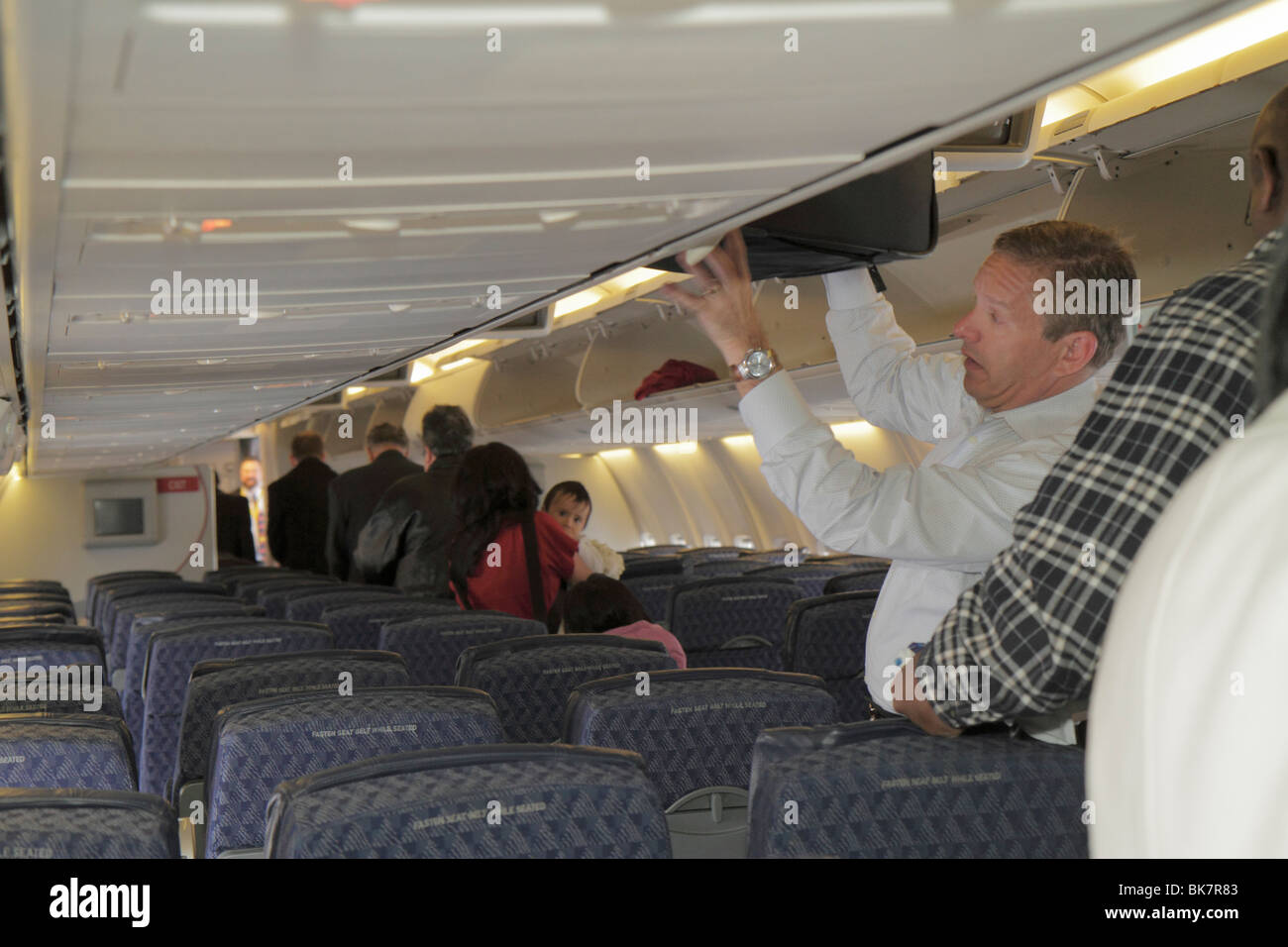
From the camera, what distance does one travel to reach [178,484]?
13148 mm

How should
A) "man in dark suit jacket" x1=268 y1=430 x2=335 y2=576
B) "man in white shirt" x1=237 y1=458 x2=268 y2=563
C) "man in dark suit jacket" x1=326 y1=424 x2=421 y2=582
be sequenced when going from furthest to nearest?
"man in white shirt" x1=237 y1=458 x2=268 y2=563 → "man in dark suit jacket" x1=268 y1=430 x2=335 y2=576 → "man in dark suit jacket" x1=326 y1=424 x2=421 y2=582

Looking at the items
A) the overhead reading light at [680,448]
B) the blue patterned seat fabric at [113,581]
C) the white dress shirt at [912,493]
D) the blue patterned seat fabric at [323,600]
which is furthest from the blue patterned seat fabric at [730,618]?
the overhead reading light at [680,448]

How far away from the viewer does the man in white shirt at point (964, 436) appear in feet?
8.14

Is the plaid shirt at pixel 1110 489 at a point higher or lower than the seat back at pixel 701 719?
higher

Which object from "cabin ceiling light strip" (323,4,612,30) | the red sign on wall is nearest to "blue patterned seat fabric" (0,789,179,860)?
"cabin ceiling light strip" (323,4,612,30)

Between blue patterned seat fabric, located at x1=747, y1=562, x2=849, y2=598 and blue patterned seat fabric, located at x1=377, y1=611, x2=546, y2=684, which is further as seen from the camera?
blue patterned seat fabric, located at x1=747, y1=562, x2=849, y2=598

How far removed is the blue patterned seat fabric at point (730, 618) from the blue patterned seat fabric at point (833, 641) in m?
1.07

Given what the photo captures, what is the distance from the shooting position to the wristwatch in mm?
2530

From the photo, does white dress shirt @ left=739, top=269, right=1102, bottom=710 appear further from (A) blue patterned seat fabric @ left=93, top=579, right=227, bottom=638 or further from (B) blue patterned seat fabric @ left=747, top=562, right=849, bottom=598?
(A) blue patterned seat fabric @ left=93, top=579, right=227, bottom=638

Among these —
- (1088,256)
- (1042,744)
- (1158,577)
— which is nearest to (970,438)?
(1088,256)

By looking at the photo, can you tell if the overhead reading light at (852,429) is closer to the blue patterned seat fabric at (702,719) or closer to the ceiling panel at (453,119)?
the ceiling panel at (453,119)

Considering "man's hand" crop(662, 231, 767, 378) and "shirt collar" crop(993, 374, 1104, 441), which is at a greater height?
"man's hand" crop(662, 231, 767, 378)

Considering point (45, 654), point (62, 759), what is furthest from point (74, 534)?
point (62, 759)

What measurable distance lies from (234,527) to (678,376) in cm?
722
